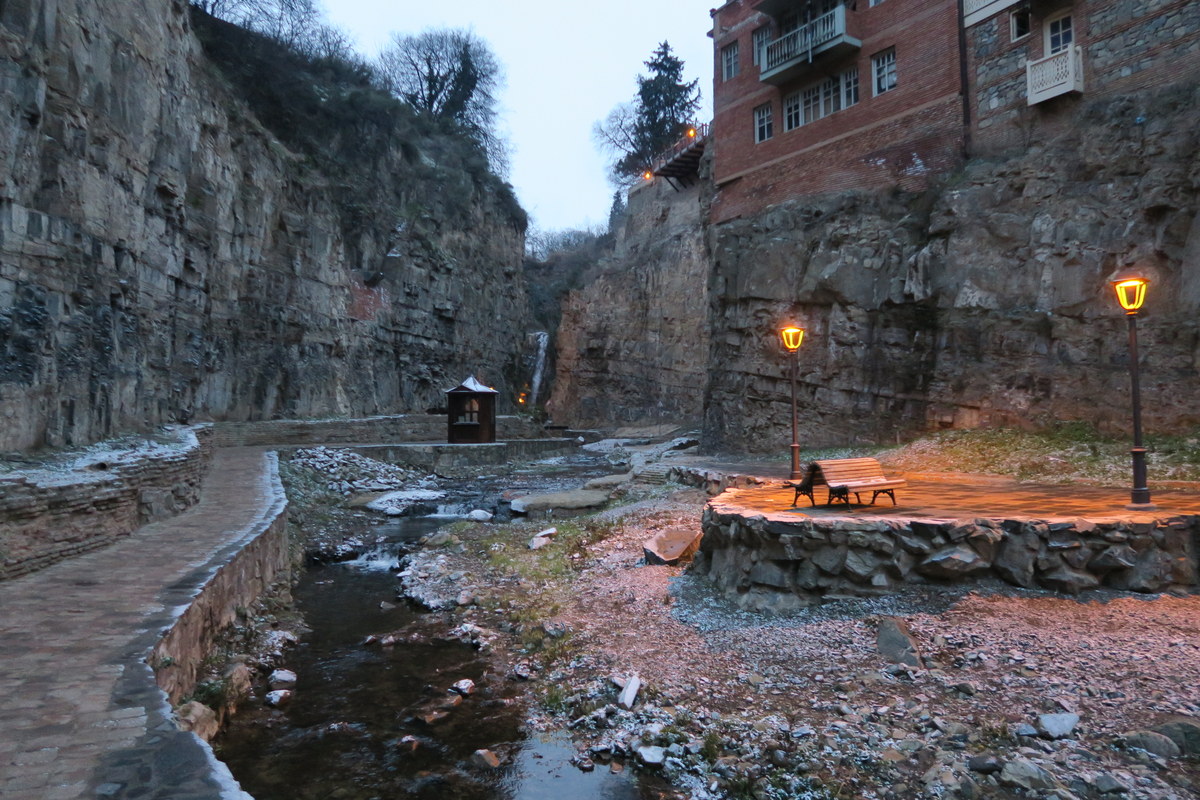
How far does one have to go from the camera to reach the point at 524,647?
7.79m

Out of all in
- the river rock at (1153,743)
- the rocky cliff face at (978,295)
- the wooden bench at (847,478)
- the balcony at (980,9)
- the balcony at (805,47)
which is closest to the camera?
the river rock at (1153,743)

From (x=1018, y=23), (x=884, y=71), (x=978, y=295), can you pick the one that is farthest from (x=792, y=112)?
(x=978, y=295)

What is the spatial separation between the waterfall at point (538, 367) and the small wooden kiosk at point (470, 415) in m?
19.3

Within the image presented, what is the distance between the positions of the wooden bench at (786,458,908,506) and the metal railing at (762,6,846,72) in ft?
50.8

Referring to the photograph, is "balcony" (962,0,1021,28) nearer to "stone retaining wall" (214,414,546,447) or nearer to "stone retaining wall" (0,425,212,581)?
"stone retaining wall" (0,425,212,581)

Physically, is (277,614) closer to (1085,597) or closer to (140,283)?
(1085,597)

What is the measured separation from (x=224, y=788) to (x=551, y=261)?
5855 centimetres

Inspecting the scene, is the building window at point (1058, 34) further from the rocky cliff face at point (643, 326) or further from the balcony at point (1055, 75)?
the rocky cliff face at point (643, 326)

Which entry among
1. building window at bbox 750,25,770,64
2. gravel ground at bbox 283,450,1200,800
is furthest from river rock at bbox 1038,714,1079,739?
building window at bbox 750,25,770,64

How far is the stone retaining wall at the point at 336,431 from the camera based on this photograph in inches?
914

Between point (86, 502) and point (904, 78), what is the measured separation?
19.4 metres

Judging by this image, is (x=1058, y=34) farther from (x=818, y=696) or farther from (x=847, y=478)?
(x=818, y=696)

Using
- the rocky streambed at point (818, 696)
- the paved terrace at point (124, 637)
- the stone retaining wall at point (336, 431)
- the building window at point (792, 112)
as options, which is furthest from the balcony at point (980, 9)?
the stone retaining wall at point (336, 431)

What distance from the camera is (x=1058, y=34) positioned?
15.3m
